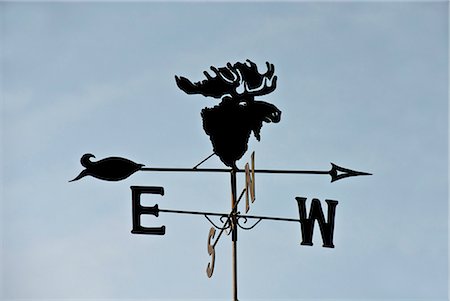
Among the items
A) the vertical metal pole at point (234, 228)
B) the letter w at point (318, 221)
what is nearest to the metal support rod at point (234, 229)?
the vertical metal pole at point (234, 228)

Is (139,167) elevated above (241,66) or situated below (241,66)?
below

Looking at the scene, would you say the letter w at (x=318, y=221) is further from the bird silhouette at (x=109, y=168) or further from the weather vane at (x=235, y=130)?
the bird silhouette at (x=109, y=168)

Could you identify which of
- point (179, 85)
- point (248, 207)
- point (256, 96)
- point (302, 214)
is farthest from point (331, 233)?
point (179, 85)

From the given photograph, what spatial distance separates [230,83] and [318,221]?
0.48m

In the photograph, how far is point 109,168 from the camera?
8.45 feet

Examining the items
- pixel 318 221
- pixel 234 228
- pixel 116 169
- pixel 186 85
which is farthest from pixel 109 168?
pixel 318 221

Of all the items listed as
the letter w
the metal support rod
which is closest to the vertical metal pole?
the metal support rod

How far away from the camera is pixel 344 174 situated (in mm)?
2582

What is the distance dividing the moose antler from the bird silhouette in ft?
0.94

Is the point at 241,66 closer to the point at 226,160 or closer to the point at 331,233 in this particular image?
the point at 226,160

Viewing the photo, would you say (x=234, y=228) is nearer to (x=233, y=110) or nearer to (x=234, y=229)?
(x=234, y=229)

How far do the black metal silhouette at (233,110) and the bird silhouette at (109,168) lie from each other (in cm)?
27

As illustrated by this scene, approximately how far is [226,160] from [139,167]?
28 centimetres

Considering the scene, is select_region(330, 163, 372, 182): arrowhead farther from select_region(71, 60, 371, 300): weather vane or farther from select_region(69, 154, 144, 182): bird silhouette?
select_region(69, 154, 144, 182): bird silhouette
